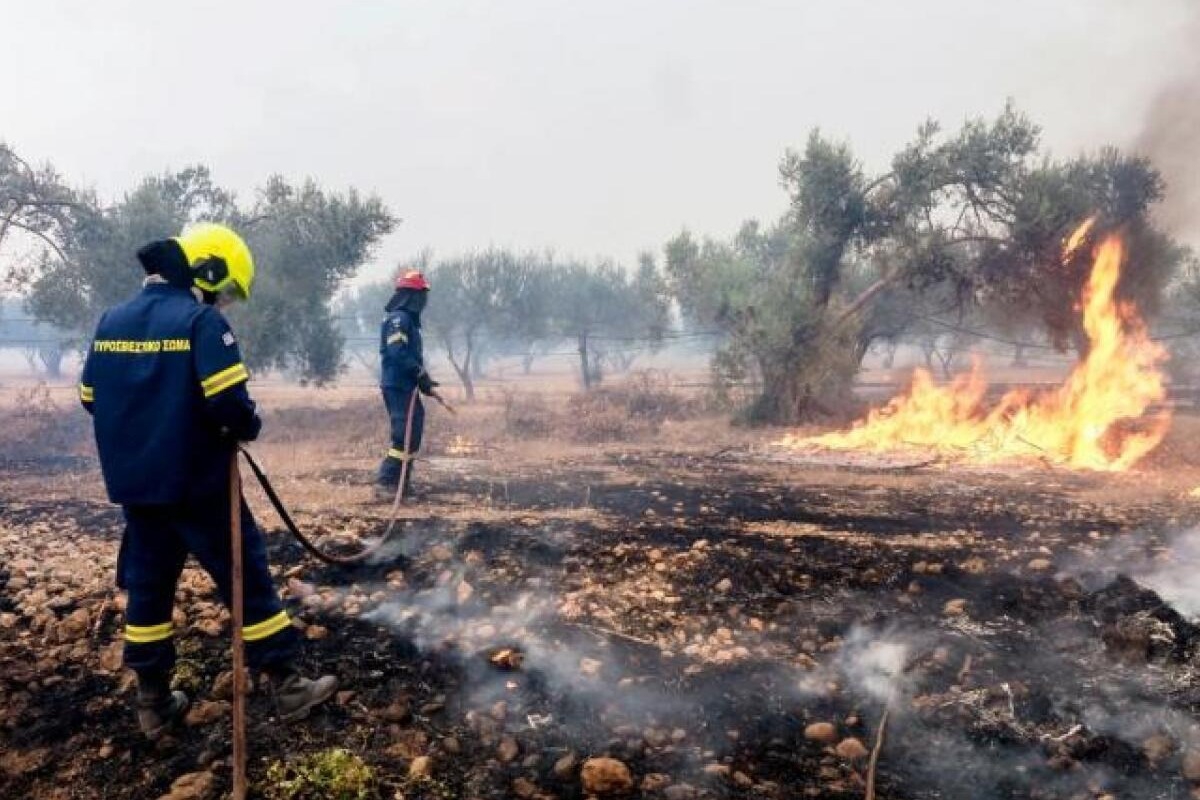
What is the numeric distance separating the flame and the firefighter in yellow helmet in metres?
10.2

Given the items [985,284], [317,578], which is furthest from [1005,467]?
[317,578]

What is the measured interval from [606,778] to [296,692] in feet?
4.67

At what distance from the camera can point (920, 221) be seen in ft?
50.2

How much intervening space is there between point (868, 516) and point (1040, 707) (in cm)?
392

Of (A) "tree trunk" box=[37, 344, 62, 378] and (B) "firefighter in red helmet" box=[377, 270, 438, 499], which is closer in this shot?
(B) "firefighter in red helmet" box=[377, 270, 438, 499]

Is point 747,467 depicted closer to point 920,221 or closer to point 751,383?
point 751,383

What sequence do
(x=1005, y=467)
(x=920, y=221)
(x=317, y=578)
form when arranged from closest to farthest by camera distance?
(x=317, y=578), (x=1005, y=467), (x=920, y=221)

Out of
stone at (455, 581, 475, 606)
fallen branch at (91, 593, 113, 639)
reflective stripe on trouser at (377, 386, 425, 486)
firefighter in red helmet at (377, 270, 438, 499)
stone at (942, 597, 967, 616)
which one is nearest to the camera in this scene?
fallen branch at (91, 593, 113, 639)

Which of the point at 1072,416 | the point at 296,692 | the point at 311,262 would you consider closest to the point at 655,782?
the point at 296,692

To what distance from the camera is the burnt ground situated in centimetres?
279

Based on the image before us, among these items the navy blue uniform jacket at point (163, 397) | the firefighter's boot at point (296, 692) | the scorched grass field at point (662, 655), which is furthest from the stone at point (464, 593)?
the navy blue uniform jacket at point (163, 397)

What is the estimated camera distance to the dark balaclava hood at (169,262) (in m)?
3.12

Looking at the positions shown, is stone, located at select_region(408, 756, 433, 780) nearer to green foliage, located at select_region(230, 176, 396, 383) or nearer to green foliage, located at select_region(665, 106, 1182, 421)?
green foliage, located at select_region(665, 106, 1182, 421)

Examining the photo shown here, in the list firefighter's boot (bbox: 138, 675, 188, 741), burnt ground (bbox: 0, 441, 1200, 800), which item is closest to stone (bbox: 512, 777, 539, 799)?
burnt ground (bbox: 0, 441, 1200, 800)
